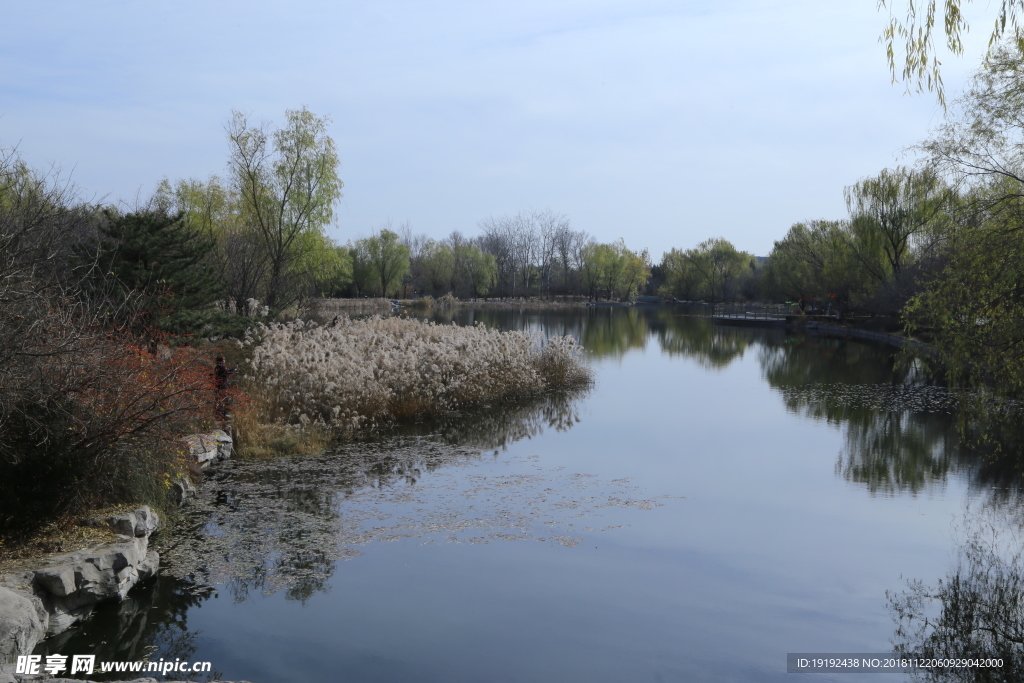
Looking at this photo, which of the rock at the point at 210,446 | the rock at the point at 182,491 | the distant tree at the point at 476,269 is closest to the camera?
the rock at the point at 182,491

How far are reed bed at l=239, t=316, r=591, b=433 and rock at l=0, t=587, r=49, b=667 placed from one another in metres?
7.32

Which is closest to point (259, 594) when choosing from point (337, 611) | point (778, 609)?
point (337, 611)

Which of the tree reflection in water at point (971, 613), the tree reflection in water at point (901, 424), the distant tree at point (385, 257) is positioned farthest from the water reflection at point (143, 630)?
the distant tree at point (385, 257)

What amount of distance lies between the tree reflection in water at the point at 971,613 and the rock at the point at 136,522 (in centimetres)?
690

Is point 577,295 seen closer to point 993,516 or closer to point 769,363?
point 769,363

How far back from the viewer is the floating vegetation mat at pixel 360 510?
7.54 m

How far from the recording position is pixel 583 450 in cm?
1324

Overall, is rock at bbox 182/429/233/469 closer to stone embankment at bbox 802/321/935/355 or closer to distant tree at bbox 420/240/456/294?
stone embankment at bbox 802/321/935/355

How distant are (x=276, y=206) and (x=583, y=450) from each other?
26110 mm

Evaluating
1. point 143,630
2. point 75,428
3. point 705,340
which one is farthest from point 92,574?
point 705,340

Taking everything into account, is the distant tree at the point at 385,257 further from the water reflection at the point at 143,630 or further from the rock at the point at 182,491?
the water reflection at the point at 143,630

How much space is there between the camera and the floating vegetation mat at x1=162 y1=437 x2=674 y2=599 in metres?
7.54

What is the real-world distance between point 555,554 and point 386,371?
7.79m

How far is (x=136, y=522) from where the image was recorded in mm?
7152
